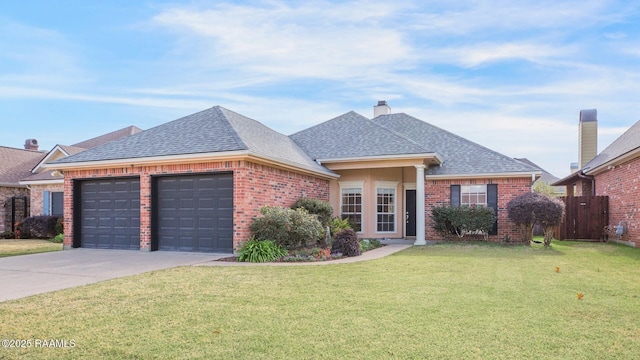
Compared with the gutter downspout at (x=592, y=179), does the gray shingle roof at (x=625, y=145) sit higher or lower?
higher

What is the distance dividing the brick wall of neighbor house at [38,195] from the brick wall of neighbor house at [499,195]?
1782cm

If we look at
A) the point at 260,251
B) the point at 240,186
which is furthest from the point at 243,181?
the point at 260,251

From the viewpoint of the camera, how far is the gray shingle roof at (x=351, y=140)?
15.6 m

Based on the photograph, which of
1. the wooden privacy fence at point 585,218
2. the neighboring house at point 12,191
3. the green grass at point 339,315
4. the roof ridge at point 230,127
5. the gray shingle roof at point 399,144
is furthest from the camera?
the neighboring house at point 12,191

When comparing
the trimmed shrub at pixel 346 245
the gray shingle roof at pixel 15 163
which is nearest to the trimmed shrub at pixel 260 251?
the trimmed shrub at pixel 346 245

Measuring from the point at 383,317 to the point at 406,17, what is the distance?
920cm

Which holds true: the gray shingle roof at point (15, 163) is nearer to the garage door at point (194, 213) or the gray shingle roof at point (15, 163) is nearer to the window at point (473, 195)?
the garage door at point (194, 213)

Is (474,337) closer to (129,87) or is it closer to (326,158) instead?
(326,158)

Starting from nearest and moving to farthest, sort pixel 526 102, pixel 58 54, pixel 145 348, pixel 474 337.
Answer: pixel 145 348 → pixel 474 337 → pixel 58 54 → pixel 526 102

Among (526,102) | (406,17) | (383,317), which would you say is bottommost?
(383,317)

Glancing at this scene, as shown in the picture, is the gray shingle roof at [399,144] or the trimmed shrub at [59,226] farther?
the trimmed shrub at [59,226]

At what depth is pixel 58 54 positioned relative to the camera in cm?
1258

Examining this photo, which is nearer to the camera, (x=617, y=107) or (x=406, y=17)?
→ (x=406, y=17)

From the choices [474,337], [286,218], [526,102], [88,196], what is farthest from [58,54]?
[526,102]
